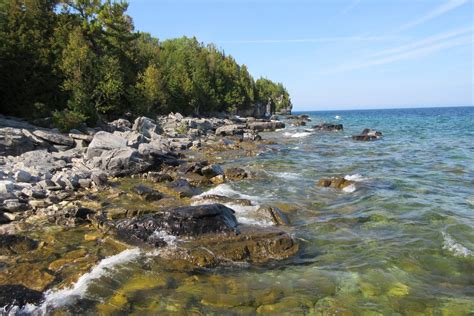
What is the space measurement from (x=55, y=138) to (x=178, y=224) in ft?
65.9

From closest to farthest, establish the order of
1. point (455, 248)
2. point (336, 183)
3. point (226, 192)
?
1. point (455, 248)
2. point (226, 192)
3. point (336, 183)

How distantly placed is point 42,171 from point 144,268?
12.7 m

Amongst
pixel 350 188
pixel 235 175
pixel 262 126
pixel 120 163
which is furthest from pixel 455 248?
pixel 262 126

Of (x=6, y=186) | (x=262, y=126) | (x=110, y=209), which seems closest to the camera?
(x=110, y=209)

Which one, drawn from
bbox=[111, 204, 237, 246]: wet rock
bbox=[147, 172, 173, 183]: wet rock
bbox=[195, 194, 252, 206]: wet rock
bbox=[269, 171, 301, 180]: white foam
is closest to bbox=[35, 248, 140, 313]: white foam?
bbox=[111, 204, 237, 246]: wet rock

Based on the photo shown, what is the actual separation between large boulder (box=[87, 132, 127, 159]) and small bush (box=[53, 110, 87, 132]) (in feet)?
20.8

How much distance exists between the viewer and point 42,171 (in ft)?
64.5

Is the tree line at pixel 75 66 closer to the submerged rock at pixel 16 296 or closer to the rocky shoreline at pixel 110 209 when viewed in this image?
the rocky shoreline at pixel 110 209

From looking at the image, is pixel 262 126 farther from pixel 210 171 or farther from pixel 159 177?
pixel 159 177

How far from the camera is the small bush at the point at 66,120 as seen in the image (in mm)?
31266

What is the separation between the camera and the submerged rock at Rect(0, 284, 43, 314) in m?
8.05

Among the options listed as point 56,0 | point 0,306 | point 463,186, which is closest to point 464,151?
point 463,186

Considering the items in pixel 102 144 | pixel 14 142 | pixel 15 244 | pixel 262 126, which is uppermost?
pixel 14 142

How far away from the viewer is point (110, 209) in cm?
1488
